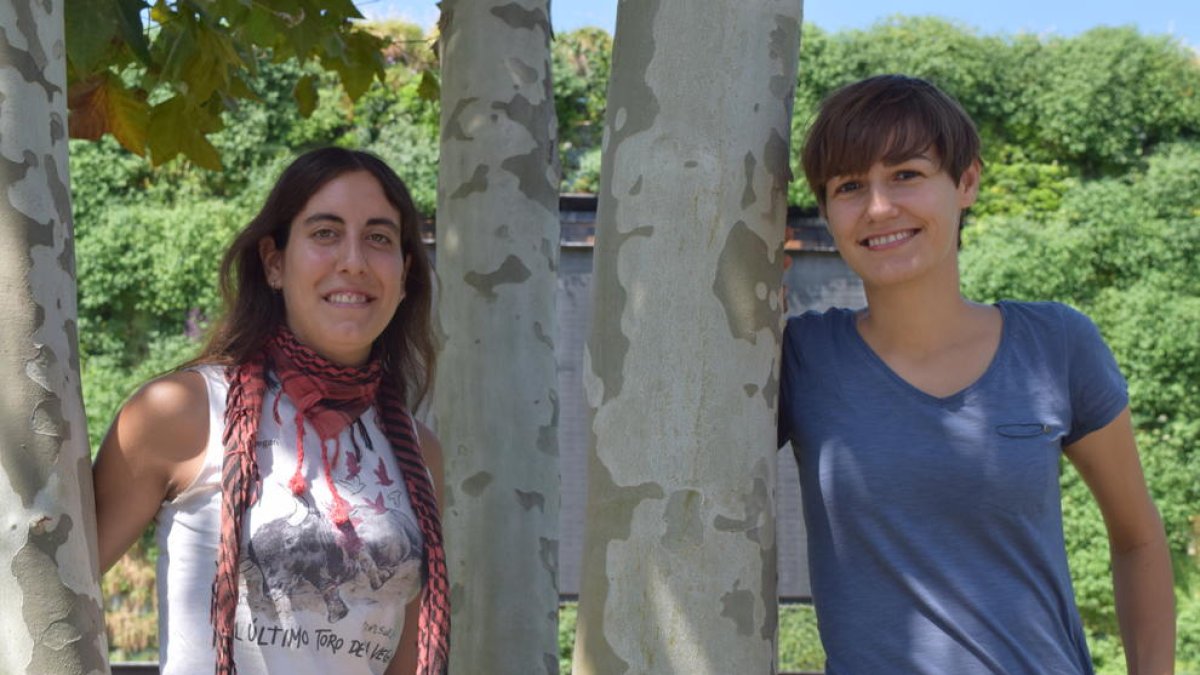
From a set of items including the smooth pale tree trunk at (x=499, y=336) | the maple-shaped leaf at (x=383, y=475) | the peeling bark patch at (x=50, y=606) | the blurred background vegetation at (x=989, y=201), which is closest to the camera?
the peeling bark patch at (x=50, y=606)

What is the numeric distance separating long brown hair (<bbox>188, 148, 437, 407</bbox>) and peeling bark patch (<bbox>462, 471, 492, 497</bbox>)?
100cm

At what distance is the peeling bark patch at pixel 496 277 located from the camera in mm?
3656

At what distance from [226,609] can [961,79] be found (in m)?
10.5

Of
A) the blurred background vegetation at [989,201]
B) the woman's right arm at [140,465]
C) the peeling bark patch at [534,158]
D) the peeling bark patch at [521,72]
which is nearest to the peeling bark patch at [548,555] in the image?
the peeling bark patch at [534,158]

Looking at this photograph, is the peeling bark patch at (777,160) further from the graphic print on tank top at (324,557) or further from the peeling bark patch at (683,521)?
the graphic print on tank top at (324,557)

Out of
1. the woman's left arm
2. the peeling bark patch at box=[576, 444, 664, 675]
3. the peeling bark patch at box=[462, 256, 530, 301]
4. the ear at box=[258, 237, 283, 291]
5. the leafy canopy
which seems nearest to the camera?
the peeling bark patch at box=[576, 444, 664, 675]

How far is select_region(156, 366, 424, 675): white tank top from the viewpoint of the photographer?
212 centimetres

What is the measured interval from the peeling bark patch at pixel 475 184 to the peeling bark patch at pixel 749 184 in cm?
171

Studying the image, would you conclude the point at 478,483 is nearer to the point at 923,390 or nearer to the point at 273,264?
the point at 273,264

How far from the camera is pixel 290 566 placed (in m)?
2.13

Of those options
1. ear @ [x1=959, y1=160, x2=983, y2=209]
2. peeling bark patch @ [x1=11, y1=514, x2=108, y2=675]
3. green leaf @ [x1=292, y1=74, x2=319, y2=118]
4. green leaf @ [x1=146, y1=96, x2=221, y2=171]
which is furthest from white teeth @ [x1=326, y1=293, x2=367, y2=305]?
green leaf @ [x1=292, y1=74, x2=319, y2=118]

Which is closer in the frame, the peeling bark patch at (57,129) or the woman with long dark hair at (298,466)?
the peeling bark patch at (57,129)

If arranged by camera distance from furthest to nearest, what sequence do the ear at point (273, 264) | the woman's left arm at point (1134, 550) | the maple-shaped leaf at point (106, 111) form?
1. the maple-shaped leaf at point (106, 111)
2. the ear at point (273, 264)
3. the woman's left arm at point (1134, 550)

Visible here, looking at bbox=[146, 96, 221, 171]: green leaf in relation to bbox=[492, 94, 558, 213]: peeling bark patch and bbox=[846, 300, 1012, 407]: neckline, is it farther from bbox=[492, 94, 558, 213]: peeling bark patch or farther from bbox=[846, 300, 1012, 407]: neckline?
bbox=[846, 300, 1012, 407]: neckline
